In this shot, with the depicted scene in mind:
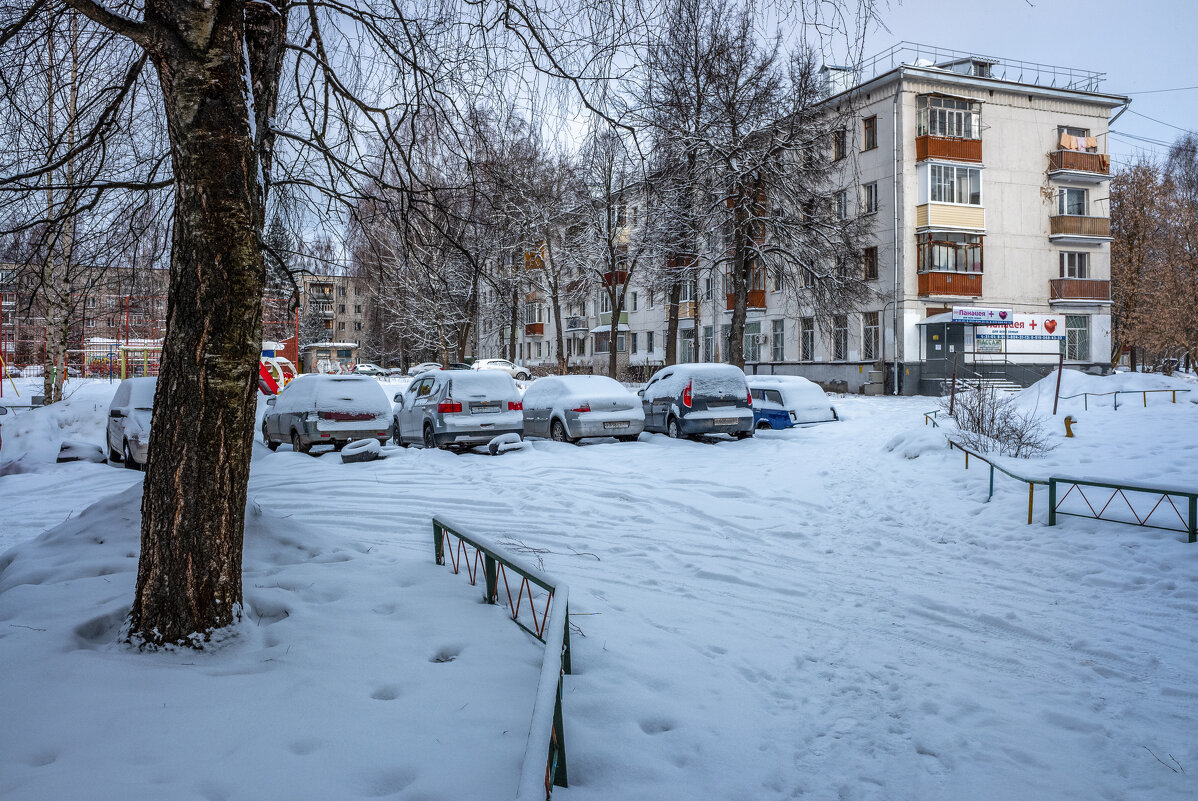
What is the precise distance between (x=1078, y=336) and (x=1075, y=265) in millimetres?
3151

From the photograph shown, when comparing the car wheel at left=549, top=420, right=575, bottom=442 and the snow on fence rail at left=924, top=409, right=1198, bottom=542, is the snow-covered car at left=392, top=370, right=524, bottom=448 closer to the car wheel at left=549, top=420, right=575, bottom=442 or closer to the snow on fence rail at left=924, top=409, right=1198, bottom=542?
the car wheel at left=549, top=420, right=575, bottom=442

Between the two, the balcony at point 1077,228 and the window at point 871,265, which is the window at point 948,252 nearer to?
the window at point 871,265

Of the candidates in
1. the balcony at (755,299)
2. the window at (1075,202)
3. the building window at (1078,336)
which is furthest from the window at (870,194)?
the building window at (1078,336)

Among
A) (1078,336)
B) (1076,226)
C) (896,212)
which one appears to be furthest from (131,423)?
(1078,336)

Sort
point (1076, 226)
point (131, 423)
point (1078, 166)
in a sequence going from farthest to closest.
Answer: point (1078, 166)
point (1076, 226)
point (131, 423)

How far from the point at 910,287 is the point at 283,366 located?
24.6m

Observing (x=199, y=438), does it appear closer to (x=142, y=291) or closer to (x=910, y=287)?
(x=142, y=291)

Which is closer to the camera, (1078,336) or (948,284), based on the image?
(948,284)

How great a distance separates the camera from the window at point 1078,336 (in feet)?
113

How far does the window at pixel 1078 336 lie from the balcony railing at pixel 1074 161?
20.7 feet

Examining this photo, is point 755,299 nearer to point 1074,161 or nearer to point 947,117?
point 947,117

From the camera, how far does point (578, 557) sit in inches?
273

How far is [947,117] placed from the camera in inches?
1265

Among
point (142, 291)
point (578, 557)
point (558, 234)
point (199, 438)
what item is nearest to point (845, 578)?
point (578, 557)
